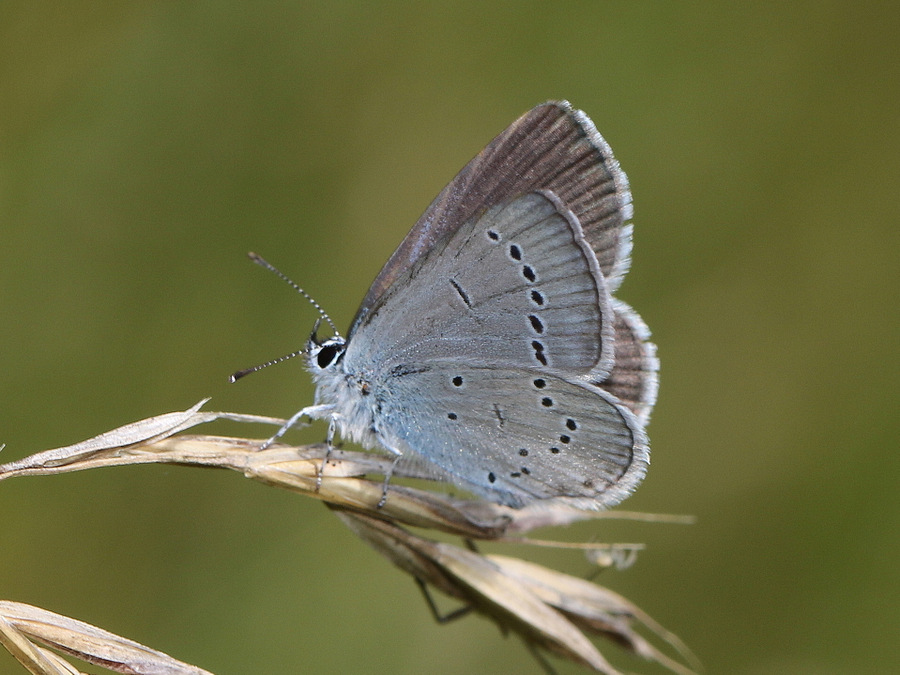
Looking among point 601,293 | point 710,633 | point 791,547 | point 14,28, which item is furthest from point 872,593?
point 14,28

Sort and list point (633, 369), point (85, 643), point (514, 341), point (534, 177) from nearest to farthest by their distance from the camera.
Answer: point (85, 643) → point (534, 177) → point (514, 341) → point (633, 369)

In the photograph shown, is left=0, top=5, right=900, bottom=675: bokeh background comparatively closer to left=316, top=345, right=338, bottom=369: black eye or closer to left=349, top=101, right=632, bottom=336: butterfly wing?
left=316, top=345, right=338, bottom=369: black eye

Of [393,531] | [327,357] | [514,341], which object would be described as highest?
[327,357]

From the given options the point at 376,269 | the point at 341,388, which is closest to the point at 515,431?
the point at 341,388

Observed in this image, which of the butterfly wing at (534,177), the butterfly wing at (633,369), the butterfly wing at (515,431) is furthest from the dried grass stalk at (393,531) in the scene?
the butterfly wing at (534,177)

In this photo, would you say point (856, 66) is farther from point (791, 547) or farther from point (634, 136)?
point (791, 547)

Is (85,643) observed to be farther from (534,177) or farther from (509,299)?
(534,177)

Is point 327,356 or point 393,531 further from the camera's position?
point 327,356
